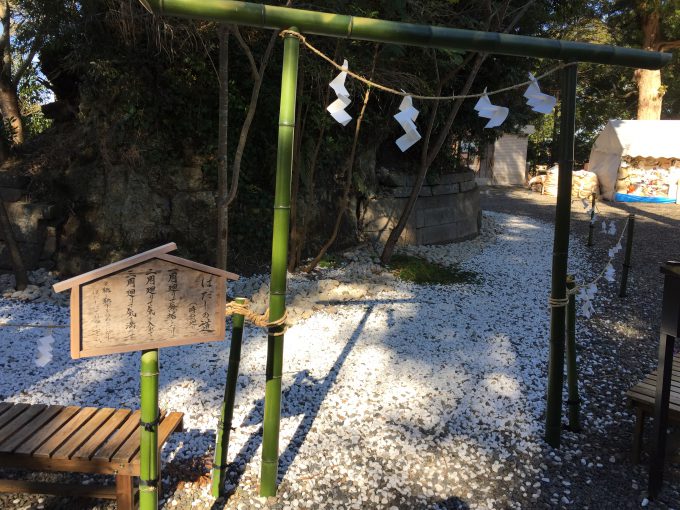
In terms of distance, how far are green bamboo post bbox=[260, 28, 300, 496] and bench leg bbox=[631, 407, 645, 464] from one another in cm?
208

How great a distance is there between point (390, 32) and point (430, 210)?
6796 mm

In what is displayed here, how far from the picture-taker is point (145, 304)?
1.98 meters

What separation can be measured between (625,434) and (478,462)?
107cm

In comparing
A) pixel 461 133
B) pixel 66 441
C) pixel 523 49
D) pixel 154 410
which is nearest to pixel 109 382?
pixel 66 441

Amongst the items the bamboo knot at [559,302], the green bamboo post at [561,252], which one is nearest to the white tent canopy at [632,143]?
the green bamboo post at [561,252]

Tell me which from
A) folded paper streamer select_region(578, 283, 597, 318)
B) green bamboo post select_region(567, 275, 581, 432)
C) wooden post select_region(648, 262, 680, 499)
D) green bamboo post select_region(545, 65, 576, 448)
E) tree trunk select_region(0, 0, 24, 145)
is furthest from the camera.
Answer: tree trunk select_region(0, 0, 24, 145)

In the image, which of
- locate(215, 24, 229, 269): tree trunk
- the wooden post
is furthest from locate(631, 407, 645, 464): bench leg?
locate(215, 24, 229, 269): tree trunk

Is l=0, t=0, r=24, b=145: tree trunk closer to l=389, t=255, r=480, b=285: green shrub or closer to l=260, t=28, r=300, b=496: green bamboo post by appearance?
l=389, t=255, r=480, b=285: green shrub

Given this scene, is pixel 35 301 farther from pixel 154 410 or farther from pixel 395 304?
pixel 154 410

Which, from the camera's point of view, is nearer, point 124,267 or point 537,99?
→ point 124,267

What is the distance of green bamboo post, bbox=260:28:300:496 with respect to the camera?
235 cm

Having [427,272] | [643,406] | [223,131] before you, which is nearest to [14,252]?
[223,131]

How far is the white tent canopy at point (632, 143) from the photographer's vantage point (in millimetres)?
16172

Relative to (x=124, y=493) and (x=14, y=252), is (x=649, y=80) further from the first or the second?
(x=124, y=493)
